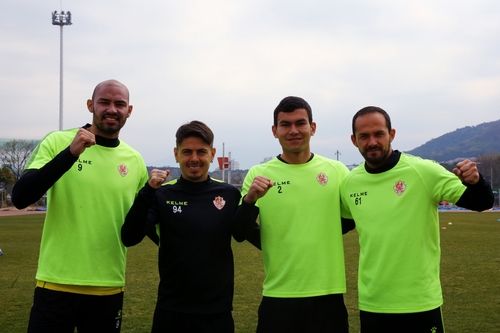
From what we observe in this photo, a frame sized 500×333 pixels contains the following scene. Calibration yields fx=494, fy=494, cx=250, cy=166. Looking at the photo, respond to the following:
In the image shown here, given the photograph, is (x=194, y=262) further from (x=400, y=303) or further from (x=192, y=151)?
(x=400, y=303)

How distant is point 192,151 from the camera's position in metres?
4.12

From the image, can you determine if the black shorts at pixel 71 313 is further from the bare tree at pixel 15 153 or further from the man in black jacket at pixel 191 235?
the bare tree at pixel 15 153

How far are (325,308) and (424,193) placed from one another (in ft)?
4.08

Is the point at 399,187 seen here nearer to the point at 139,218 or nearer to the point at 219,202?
the point at 219,202

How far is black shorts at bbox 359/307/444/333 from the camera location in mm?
3861

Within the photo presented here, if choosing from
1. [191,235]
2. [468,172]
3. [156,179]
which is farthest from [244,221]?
[468,172]

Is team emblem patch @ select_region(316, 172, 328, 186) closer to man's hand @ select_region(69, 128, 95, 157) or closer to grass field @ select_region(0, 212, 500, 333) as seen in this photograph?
man's hand @ select_region(69, 128, 95, 157)

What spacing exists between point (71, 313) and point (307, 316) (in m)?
1.89

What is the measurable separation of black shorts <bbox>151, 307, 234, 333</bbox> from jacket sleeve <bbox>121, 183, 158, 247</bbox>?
676mm

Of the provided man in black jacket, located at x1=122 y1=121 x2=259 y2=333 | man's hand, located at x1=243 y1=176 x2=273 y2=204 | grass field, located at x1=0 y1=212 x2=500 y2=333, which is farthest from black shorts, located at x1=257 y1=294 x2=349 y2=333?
grass field, located at x1=0 y1=212 x2=500 y2=333

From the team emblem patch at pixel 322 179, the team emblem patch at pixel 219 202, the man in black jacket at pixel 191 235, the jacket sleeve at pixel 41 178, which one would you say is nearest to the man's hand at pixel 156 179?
the man in black jacket at pixel 191 235

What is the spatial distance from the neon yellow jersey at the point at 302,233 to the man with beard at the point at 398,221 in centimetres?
21

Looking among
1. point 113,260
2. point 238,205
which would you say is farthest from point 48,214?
point 238,205

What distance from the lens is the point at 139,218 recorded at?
13.0 ft
